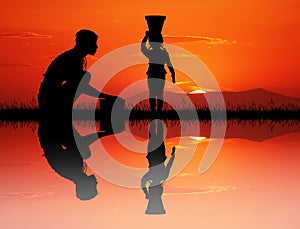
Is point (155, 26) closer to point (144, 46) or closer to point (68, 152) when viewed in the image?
point (144, 46)

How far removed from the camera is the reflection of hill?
10.7m

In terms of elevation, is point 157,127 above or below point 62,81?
below

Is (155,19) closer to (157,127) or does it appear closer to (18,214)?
(157,127)

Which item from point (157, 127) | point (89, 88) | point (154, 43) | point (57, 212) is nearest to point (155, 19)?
point (154, 43)

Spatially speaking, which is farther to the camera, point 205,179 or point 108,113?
point 108,113

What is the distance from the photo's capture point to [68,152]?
8000 millimetres

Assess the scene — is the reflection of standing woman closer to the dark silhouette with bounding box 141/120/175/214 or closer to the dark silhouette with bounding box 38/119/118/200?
the dark silhouette with bounding box 38/119/118/200

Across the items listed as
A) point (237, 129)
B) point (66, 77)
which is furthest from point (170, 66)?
point (66, 77)

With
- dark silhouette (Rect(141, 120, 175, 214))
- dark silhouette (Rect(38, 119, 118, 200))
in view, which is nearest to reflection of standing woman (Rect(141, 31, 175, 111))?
dark silhouette (Rect(38, 119, 118, 200))

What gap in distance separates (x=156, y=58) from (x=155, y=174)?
632 cm

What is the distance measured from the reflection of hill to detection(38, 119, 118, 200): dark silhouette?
854mm

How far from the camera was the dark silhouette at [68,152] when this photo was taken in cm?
608

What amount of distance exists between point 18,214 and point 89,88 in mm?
4229

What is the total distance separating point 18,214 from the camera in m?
4.95
